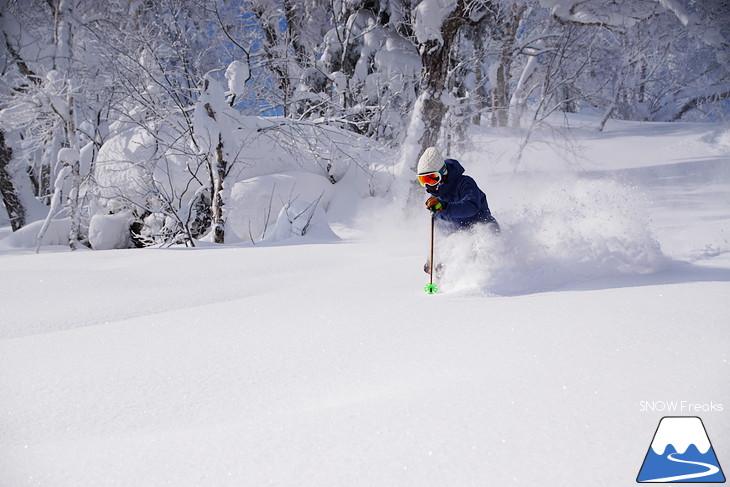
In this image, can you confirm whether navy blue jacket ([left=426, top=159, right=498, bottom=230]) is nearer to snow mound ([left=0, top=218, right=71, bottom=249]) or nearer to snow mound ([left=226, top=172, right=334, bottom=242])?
snow mound ([left=226, top=172, right=334, bottom=242])

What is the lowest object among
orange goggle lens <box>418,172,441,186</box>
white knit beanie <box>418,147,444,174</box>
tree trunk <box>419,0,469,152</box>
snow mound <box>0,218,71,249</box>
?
snow mound <box>0,218,71,249</box>

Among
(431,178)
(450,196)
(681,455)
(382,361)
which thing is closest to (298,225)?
(450,196)

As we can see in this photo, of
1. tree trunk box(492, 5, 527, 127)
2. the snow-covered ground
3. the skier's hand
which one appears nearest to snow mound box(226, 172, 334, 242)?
tree trunk box(492, 5, 527, 127)

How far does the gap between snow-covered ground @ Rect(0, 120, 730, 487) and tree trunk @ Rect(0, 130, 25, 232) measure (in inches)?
381

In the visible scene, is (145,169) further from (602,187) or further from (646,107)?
(646,107)

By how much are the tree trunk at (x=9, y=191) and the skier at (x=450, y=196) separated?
12.8 metres

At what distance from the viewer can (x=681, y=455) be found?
1.31 metres

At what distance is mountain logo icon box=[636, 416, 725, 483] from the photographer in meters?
1.23

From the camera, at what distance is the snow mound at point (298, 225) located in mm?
7648

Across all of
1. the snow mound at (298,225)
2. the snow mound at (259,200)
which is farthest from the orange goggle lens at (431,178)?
the snow mound at (259,200)

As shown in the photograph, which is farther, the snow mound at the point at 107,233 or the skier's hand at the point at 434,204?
the snow mound at the point at 107,233

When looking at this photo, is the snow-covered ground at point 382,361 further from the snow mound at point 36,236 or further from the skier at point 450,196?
the snow mound at point 36,236

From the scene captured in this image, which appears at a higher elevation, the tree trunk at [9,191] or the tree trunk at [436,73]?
the tree trunk at [436,73]

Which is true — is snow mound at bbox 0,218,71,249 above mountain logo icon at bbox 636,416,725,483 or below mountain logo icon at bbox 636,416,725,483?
below
